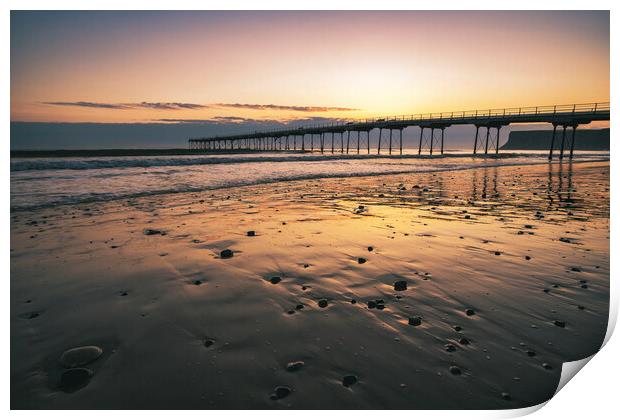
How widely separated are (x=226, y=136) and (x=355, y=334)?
149 m

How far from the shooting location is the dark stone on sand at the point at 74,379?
7.61ft

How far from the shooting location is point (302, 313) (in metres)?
3.38

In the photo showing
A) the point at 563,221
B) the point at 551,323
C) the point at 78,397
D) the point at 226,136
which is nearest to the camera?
the point at 78,397

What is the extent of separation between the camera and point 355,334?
2.98 meters

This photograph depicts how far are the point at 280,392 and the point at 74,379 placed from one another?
1532 mm

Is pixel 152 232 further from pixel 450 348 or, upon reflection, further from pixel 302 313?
pixel 450 348

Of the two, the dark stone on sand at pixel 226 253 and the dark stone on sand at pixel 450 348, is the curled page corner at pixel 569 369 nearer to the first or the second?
the dark stone on sand at pixel 450 348

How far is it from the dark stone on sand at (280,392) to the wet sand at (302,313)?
0.01m

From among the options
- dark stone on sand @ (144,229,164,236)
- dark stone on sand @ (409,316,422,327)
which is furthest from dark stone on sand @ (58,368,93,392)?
dark stone on sand @ (144,229,164,236)

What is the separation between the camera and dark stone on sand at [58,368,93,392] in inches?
91.4

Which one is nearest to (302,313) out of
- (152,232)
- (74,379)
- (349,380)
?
(349,380)

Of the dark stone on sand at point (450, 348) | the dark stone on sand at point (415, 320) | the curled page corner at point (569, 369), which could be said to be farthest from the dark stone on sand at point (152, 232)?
the curled page corner at point (569, 369)

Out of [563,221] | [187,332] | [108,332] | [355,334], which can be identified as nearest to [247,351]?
[187,332]

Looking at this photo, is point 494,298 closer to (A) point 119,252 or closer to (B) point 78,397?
(B) point 78,397
